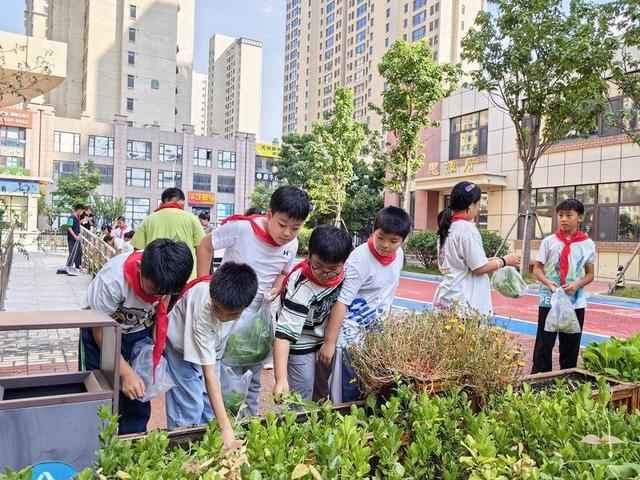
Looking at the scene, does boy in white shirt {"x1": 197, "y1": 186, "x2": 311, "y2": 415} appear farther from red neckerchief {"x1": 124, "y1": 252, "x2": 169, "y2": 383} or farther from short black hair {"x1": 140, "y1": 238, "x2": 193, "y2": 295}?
short black hair {"x1": 140, "y1": 238, "x2": 193, "y2": 295}

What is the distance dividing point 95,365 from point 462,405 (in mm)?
1585

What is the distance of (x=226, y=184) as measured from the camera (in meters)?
54.0

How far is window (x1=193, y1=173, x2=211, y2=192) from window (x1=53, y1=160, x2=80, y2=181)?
10.8 m

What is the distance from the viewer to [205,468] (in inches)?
54.4

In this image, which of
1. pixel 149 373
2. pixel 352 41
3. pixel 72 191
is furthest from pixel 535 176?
pixel 352 41

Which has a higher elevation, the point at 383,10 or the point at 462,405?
the point at 383,10

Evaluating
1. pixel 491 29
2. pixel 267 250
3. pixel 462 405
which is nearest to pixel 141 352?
pixel 267 250

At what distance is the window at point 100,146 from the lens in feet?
156

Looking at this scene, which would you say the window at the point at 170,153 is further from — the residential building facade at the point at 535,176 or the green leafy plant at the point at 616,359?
the green leafy plant at the point at 616,359

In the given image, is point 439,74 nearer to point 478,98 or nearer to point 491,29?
point 491,29

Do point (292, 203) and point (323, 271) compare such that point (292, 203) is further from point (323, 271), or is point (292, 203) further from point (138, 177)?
point (138, 177)

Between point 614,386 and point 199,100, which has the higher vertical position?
point 199,100

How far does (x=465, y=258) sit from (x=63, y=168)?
49316mm

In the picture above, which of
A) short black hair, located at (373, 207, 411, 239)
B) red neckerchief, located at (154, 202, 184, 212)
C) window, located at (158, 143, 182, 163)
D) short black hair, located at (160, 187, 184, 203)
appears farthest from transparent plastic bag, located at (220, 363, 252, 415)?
window, located at (158, 143, 182, 163)
